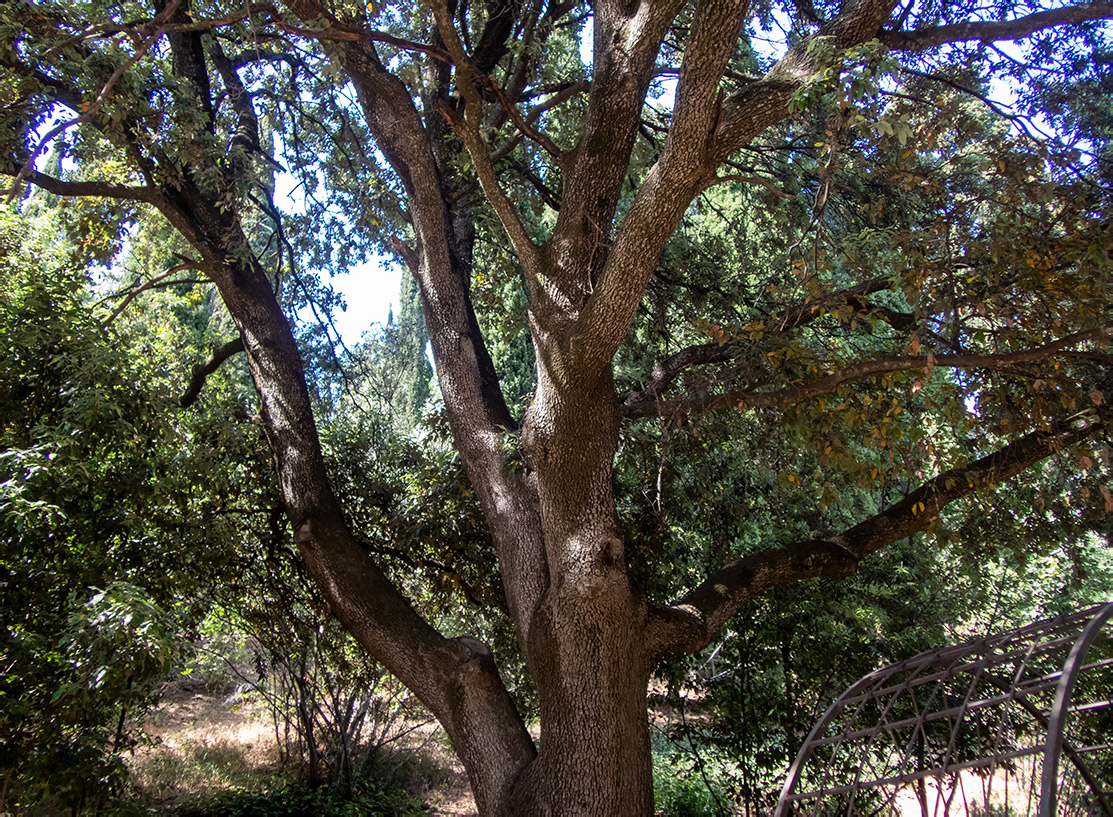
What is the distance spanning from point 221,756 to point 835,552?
21.9ft

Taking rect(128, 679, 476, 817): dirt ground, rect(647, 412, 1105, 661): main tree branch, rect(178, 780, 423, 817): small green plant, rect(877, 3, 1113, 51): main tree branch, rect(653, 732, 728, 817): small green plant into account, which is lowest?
rect(653, 732, 728, 817): small green plant

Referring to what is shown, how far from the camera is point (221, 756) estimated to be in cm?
769

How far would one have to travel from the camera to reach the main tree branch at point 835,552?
4195 mm

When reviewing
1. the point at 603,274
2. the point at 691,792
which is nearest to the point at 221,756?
the point at 691,792

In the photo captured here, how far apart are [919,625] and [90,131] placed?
6.79m

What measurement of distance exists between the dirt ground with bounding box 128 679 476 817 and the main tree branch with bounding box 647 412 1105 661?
4312mm

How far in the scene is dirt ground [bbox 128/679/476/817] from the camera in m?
6.76

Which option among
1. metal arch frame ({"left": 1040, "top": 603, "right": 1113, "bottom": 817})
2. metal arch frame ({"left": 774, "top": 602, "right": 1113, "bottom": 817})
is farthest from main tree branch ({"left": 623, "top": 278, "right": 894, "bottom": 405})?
metal arch frame ({"left": 1040, "top": 603, "right": 1113, "bottom": 817})

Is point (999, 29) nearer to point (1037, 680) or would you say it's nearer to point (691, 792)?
point (1037, 680)

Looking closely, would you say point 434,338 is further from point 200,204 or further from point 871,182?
point 871,182

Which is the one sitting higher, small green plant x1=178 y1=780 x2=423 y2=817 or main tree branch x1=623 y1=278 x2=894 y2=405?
main tree branch x1=623 y1=278 x2=894 y2=405

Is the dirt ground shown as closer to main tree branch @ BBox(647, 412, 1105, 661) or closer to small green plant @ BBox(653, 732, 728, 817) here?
small green plant @ BBox(653, 732, 728, 817)

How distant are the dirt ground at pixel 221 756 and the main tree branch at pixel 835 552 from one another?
431 centimetres

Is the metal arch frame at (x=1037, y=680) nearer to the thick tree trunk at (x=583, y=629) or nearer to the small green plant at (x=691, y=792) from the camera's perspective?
the thick tree trunk at (x=583, y=629)
